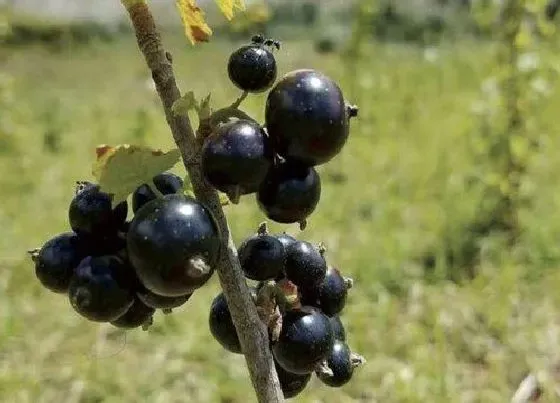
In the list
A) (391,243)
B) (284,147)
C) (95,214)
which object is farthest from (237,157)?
(391,243)

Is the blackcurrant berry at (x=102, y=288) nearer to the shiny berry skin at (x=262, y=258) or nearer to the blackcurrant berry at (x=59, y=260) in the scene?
the blackcurrant berry at (x=59, y=260)

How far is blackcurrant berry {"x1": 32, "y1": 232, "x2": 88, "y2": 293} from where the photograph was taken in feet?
3.21

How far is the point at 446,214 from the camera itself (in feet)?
12.1

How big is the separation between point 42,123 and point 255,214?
2522 mm

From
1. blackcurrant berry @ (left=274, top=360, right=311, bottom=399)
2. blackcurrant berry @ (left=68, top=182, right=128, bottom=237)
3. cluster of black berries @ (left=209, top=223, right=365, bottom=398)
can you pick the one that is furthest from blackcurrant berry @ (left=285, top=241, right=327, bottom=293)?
blackcurrant berry @ (left=68, top=182, right=128, bottom=237)

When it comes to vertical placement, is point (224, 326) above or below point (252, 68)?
below

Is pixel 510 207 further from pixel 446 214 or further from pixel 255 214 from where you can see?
pixel 255 214

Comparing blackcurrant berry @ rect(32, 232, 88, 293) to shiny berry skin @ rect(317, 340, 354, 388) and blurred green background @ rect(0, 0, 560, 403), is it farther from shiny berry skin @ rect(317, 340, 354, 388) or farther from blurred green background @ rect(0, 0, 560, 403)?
blurred green background @ rect(0, 0, 560, 403)

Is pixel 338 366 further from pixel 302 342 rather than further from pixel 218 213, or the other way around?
pixel 218 213

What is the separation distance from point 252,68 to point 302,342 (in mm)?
304

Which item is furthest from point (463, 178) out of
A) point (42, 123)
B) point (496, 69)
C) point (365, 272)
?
point (42, 123)

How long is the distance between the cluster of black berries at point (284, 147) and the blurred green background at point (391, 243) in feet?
5.68

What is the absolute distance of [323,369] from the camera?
1.06 m

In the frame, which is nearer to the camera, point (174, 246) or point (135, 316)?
point (174, 246)
